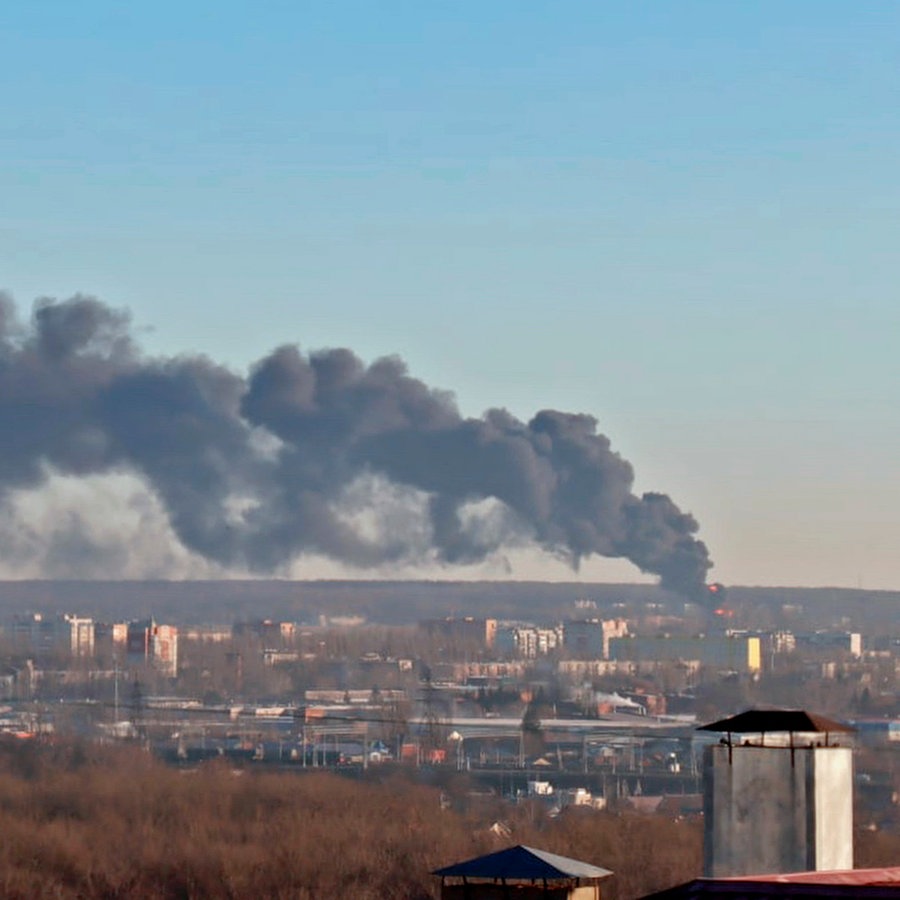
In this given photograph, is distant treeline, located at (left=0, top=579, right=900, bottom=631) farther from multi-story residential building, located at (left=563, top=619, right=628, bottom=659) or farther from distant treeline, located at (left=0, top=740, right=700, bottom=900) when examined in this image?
distant treeline, located at (left=0, top=740, right=700, bottom=900)

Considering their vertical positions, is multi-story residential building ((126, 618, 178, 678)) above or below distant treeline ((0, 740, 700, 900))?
above

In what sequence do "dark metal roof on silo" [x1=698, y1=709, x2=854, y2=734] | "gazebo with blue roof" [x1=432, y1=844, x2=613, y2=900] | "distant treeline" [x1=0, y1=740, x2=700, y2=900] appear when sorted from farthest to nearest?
"distant treeline" [x1=0, y1=740, x2=700, y2=900], "dark metal roof on silo" [x1=698, y1=709, x2=854, y2=734], "gazebo with blue roof" [x1=432, y1=844, x2=613, y2=900]

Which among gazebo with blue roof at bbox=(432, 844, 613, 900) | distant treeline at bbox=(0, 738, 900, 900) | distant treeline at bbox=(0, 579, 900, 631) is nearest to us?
gazebo with blue roof at bbox=(432, 844, 613, 900)

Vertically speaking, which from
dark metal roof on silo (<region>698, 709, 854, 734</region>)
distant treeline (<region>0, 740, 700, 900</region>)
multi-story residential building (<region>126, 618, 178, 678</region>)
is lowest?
distant treeline (<region>0, 740, 700, 900</region>)

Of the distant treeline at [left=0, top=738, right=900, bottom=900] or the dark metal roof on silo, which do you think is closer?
the dark metal roof on silo

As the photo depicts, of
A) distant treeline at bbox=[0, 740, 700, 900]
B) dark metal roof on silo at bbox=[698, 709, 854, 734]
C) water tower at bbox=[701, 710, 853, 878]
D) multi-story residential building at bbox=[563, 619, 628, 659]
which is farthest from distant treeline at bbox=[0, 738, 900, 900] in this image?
multi-story residential building at bbox=[563, 619, 628, 659]

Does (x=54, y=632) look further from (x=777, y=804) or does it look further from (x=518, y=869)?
(x=777, y=804)
